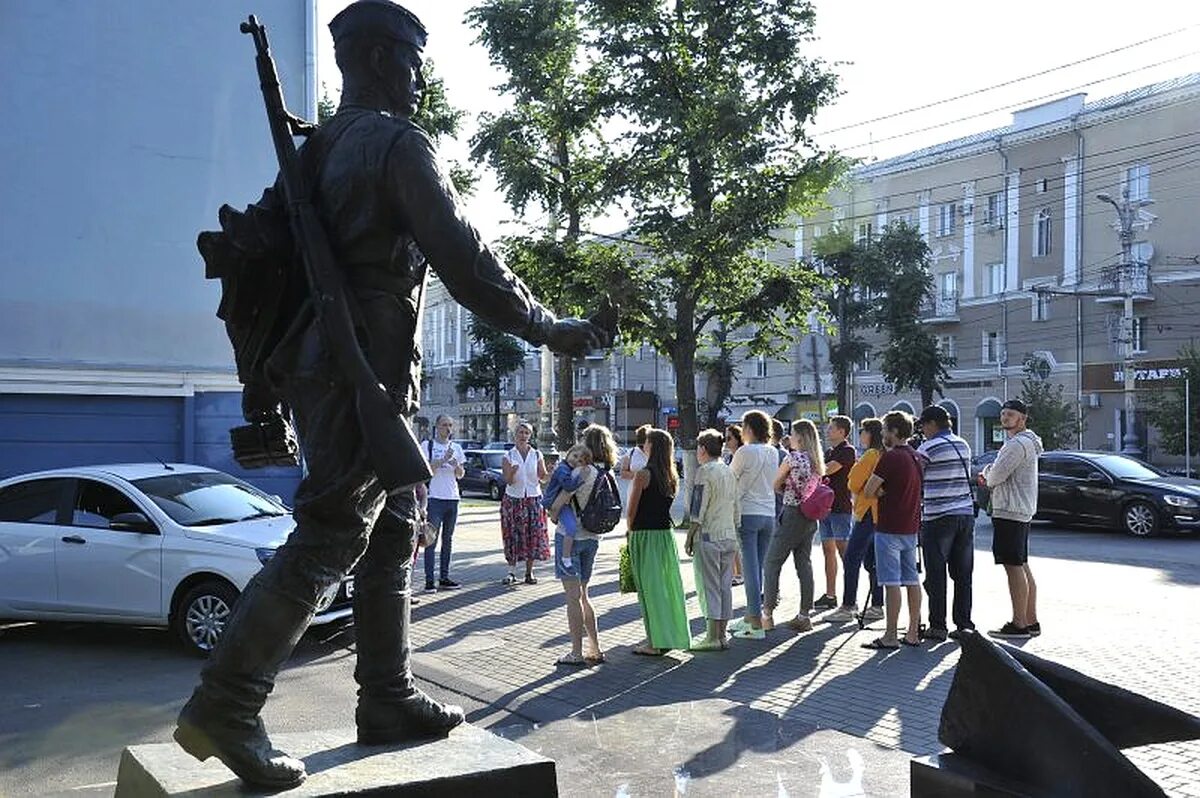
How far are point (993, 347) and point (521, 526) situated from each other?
40.3m

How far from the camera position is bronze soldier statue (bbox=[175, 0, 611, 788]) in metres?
3.55

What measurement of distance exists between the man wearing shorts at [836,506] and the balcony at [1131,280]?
33146mm

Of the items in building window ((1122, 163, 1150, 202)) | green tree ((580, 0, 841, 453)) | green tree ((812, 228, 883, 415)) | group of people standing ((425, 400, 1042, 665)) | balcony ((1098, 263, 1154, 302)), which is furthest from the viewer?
green tree ((812, 228, 883, 415))

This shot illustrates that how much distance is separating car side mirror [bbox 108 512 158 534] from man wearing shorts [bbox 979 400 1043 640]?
7.14 m

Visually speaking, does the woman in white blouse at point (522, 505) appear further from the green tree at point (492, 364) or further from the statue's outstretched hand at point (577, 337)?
the green tree at point (492, 364)

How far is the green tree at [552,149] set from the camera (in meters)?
17.5

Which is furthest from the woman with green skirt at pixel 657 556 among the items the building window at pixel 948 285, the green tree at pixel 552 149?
the building window at pixel 948 285

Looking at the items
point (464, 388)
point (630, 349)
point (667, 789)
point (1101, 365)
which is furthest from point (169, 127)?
point (1101, 365)

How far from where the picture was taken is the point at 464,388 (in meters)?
48.6

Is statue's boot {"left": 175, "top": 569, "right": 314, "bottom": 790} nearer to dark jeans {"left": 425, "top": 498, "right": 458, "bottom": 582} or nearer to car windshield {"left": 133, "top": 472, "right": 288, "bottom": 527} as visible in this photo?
car windshield {"left": 133, "top": 472, "right": 288, "bottom": 527}

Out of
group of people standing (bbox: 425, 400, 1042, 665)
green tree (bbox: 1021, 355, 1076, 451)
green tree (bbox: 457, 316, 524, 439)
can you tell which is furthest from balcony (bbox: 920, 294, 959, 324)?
group of people standing (bbox: 425, 400, 1042, 665)

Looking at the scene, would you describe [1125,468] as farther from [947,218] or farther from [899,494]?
[947,218]

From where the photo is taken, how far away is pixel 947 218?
1994 inches

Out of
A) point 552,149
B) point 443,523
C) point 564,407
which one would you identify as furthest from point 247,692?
point 564,407
